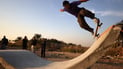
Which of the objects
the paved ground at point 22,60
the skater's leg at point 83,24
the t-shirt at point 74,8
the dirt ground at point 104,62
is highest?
the t-shirt at point 74,8

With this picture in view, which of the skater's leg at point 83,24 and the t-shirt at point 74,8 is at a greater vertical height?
the t-shirt at point 74,8

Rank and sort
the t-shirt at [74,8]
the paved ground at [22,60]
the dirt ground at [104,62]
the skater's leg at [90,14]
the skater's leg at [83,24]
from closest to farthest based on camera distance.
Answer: the paved ground at [22,60]
the skater's leg at [90,14]
the skater's leg at [83,24]
the t-shirt at [74,8]
the dirt ground at [104,62]

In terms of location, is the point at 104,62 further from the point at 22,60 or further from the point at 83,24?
the point at 22,60

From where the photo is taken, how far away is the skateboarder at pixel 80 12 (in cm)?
578

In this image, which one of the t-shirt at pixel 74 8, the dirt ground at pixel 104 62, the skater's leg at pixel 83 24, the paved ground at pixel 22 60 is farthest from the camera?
the dirt ground at pixel 104 62

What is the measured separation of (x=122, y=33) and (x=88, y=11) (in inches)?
68.6

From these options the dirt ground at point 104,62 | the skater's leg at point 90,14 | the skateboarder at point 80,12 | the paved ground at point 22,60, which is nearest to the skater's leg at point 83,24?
the skateboarder at point 80,12

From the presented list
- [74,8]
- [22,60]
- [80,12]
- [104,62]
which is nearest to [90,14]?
[80,12]

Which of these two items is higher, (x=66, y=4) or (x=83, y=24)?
(x=66, y=4)

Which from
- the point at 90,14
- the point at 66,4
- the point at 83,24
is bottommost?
the point at 83,24

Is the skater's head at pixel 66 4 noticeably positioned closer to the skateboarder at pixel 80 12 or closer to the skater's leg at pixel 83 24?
the skateboarder at pixel 80 12

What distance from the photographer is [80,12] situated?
5.92 meters

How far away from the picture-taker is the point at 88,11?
580 centimetres

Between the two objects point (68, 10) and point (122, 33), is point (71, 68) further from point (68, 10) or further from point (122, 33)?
point (68, 10)
